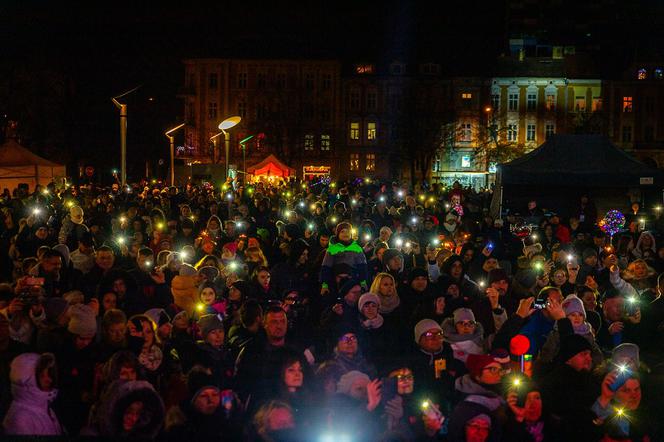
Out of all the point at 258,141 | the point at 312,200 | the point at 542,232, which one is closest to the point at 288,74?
the point at 258,141

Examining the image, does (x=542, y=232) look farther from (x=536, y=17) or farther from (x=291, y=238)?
(x=536, y=17)

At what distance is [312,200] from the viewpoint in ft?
68.1

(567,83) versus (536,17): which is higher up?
(536,17)

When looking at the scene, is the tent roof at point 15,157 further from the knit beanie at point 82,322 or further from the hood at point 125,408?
the hood at point 125,408

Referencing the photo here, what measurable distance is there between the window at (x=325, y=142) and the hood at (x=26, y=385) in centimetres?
6009

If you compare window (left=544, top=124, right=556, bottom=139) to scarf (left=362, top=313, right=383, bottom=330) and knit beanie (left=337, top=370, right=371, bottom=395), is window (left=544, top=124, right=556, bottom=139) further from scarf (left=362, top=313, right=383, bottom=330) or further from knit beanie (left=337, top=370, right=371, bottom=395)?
knit beanie (left=337, top=370, right=371, bottom=395)

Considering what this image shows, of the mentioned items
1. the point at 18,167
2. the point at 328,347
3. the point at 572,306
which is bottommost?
the point at 328,347

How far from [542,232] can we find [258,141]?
48690 millimetres

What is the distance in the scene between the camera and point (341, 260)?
9.43 metres

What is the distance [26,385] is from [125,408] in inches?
32.2

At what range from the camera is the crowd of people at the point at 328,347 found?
4.84 m

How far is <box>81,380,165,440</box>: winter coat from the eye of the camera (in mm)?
4672

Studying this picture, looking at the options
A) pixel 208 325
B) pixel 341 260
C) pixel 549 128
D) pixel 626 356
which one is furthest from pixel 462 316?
pixel 549 128

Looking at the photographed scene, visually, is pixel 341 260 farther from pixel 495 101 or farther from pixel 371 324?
pixel 495 101
